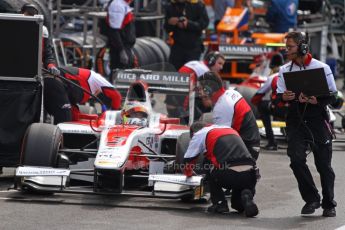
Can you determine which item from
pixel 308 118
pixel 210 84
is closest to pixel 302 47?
pixel 308 118

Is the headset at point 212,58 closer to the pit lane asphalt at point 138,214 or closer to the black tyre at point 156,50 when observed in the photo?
the pit lane asphalt at point 138,214

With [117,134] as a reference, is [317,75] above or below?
above

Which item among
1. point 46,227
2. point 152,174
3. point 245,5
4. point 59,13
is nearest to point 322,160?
point 152,174

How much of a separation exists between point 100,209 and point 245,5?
16.2 metres

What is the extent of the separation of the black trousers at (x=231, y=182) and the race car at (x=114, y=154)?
221mm

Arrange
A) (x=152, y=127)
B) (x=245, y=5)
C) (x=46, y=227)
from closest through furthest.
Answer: (x=46, y=227) < (x=152, y=127) < (x=245, y=5)

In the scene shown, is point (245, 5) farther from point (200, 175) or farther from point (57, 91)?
point (200, 175)

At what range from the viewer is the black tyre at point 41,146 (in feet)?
39.7

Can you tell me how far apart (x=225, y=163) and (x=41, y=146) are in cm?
206

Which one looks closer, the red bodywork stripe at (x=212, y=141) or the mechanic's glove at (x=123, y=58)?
the red bodywork stripe at (x=212, y=141)

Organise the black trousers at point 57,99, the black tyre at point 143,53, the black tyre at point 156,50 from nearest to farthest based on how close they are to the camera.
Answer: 1. the black trousers at point 57,99
2. the black tyre at point 143,53
3. the black tyre at point 156,50

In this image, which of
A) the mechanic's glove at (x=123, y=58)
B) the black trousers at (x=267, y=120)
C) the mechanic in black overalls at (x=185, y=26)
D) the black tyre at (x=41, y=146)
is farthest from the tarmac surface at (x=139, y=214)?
the mechanic in black overalls at (x=185, y=26)

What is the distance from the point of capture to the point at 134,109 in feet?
42.5

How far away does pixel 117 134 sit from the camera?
1209cm
